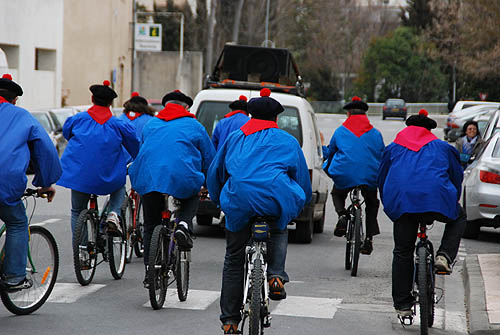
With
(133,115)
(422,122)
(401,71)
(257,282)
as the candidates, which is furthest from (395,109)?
(257,282)

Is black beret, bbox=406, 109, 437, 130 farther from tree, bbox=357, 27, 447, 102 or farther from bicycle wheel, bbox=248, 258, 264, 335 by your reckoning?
tree, bbox=357, 27, 447, 102

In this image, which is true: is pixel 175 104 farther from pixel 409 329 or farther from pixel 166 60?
pixel 166 60

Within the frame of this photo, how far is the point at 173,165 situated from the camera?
7.76 m

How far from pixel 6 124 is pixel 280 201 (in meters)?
2.23

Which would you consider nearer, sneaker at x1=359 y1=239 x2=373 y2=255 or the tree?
sneaker at x1=359 y1=239 x2=373 y2=255

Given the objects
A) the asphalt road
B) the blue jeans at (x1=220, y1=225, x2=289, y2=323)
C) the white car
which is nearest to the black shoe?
the asphalt road

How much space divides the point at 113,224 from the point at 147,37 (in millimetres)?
40631

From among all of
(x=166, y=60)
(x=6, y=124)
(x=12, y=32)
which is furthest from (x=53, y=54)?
(x=6, y=124)

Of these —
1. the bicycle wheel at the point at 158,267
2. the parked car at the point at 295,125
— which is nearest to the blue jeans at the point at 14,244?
the bicycle wheel at the point at 158,267

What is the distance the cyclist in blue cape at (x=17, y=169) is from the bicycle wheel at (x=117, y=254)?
183cm

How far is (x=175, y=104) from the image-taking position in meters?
8.08

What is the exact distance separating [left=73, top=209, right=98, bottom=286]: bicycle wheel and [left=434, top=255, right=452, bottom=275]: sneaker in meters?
3.15

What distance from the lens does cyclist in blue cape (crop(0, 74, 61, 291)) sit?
6801 mm

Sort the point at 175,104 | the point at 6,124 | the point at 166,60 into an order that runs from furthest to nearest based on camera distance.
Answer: the point at 166,60
the point at 175,104
the point at 6,124
